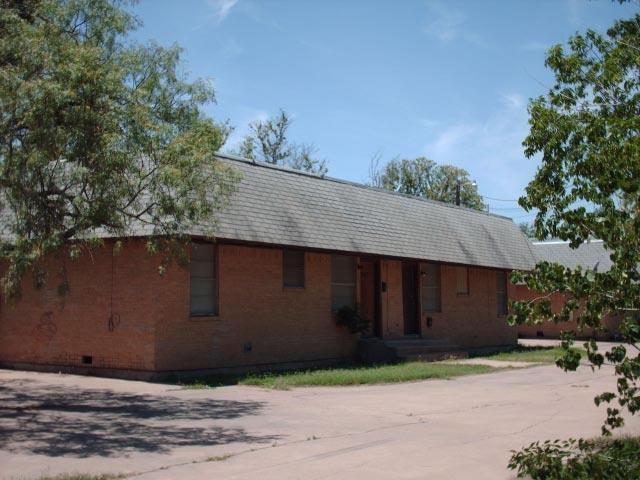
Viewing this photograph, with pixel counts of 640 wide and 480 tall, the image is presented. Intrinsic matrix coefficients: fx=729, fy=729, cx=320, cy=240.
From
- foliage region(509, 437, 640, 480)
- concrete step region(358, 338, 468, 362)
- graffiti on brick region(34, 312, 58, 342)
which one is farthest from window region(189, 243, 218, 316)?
foliage region(509, 437, 640, 480)

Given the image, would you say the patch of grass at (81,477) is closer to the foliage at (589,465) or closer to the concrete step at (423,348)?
the foliage at (589,465)

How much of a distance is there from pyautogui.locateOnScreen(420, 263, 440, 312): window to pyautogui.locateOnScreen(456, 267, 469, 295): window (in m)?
1.41

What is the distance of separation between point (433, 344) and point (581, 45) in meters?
17.9

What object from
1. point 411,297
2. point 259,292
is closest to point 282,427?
point 259,292

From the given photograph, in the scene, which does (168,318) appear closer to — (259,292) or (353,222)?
(259,292)

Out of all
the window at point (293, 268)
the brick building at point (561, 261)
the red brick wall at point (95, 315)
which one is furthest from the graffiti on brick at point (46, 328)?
the brick building at point (561, 261)

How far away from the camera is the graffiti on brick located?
1894cm

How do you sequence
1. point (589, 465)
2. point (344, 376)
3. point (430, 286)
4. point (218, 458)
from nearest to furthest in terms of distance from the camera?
point (589, 465), point (218, 458), point (344, 376), point (430, 286)

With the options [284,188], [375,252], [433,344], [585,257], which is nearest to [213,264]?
[284,188]

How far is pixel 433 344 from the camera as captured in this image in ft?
79.6

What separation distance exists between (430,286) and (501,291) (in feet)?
18.9

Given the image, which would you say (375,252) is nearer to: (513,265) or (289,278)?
(289,278)

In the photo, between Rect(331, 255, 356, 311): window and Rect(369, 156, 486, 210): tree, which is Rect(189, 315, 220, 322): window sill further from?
Rect(369, 156, 486, 210): tree

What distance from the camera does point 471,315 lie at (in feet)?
91.9
